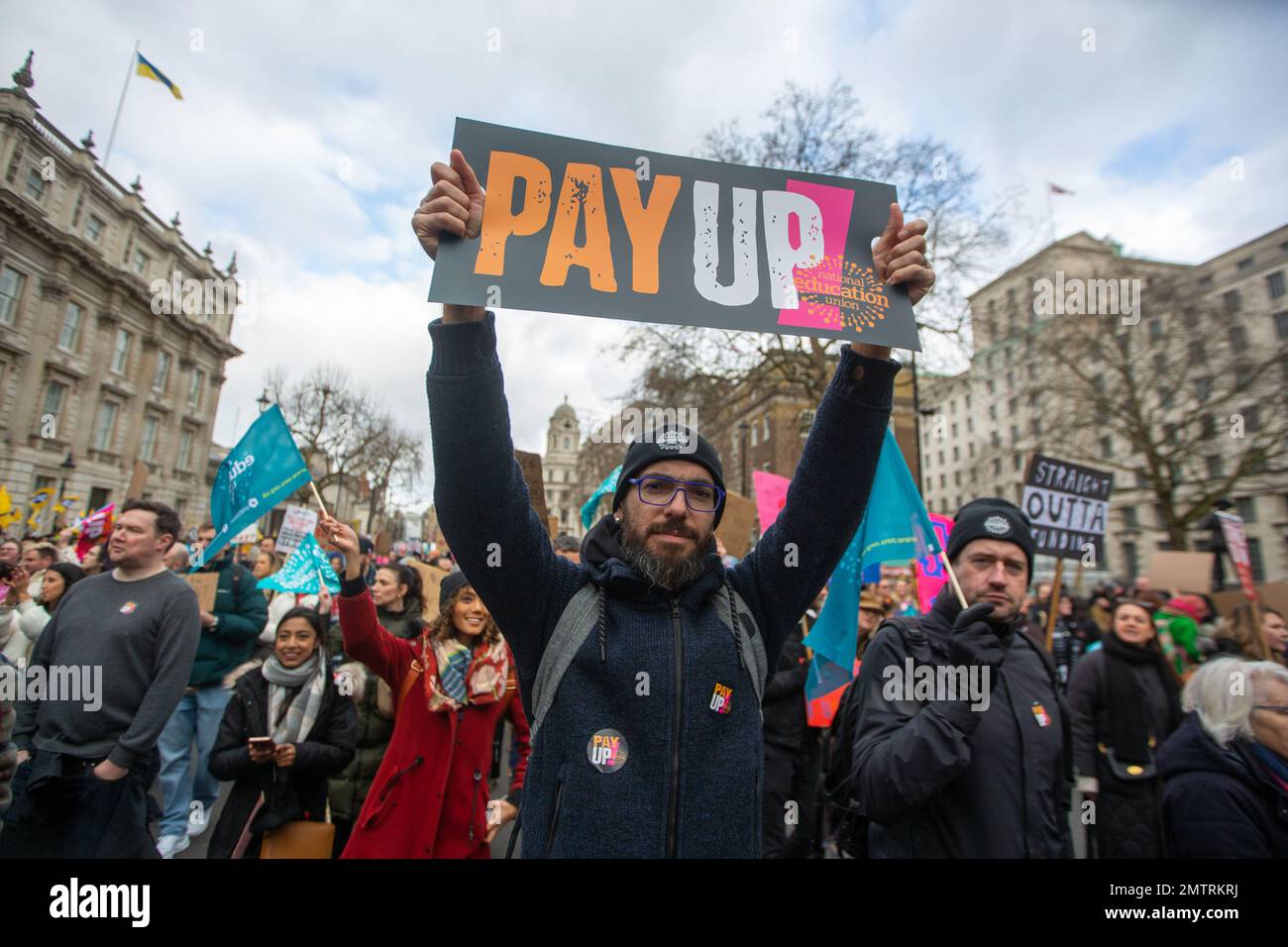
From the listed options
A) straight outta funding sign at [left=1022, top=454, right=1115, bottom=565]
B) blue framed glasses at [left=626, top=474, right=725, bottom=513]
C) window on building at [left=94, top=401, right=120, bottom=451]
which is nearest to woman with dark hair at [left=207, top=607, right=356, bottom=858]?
blue framed glasses at [left=626, top=474, right=725, bottom=513]

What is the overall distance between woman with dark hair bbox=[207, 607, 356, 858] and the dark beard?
262cm

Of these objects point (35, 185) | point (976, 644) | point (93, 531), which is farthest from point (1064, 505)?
point (35, 185)

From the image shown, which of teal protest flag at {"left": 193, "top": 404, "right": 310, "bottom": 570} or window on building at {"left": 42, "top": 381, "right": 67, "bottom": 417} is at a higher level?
window on building at {"left": 42, "top": 381, "right": 67, "bottom": 417}

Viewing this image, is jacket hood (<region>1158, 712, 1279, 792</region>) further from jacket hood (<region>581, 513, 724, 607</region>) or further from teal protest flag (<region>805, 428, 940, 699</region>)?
jacket hood (<region>581, 513, 724, 607</region>)

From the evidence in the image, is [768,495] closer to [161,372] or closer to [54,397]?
[54,397]

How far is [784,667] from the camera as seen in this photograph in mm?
4609

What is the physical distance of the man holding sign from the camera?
1468mm

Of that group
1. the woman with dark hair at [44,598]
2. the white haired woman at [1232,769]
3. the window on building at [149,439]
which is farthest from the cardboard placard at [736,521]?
the window on building at [149,439]

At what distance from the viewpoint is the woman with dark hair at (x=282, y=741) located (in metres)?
3.25

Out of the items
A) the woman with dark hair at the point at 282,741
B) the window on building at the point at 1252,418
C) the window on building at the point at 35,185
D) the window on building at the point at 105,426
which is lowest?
the woman with dark hair at the point at 282,741

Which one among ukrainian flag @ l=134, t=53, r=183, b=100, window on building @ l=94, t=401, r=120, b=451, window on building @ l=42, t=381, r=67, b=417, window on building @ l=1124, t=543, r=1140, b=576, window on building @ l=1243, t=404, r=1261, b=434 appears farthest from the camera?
window on building @ l=1124, t=543, r=1140, b=576

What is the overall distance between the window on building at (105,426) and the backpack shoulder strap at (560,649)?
140 ft

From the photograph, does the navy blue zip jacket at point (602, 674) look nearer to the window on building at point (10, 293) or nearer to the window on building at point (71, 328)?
the window on building at point (10, 293)
